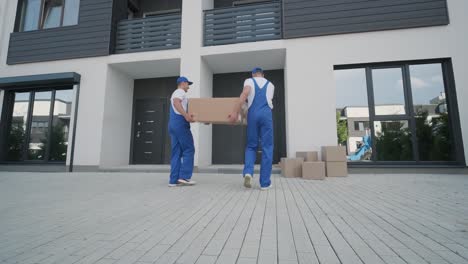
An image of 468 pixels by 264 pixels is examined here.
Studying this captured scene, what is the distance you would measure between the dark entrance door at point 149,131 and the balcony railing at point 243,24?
10.4 ft

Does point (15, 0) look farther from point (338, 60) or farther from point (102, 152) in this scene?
point (338, 60)

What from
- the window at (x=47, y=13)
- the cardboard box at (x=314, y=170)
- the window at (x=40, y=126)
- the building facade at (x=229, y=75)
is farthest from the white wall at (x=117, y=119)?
the cardboard box at (x=314, y=170)

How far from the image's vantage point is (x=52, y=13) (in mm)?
7500

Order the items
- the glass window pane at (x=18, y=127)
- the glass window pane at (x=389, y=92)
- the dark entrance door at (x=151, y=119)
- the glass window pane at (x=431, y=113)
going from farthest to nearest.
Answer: the dark entrance door at (x=151, y=119) → the glass window pane at (x=18, y=127) → the glass window pane at (x=389, y=92) → the glass window pane at (x=431, y=113)

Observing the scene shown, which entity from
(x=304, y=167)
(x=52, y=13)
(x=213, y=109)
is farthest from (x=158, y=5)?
(x=304, y=167)

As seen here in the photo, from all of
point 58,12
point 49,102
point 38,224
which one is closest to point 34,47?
point 58,12

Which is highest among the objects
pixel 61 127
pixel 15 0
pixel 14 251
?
pixel 15 0

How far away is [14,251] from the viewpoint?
1.30m

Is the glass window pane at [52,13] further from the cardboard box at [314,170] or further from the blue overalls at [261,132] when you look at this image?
the cardboard box at [314,170]

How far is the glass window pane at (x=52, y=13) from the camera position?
24.2ft

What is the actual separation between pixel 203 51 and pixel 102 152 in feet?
13.7

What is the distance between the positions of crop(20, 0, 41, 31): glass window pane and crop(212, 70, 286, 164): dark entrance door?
668 centimetres

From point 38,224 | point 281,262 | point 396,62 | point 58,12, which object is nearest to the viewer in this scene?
point 281,262

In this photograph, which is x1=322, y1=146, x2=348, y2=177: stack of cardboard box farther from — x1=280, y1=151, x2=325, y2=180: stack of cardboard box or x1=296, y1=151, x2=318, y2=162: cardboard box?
x1=296, y1=151, x2=318, y2=162: cardboard box
